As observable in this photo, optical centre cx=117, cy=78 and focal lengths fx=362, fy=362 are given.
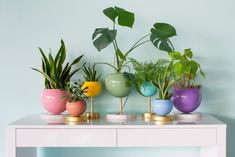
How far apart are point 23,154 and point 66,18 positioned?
0.66 m

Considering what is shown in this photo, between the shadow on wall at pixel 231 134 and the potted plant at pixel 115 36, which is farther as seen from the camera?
the shadow on wall at pixel 231 134

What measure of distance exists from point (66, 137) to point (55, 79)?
0.30 m

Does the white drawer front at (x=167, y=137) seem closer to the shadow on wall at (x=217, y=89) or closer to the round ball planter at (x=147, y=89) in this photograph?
the round ball planter at (x=147, y=89)

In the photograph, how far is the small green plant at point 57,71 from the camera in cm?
158

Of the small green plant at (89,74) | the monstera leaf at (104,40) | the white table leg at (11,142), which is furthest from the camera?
the small green plant at (89,74)

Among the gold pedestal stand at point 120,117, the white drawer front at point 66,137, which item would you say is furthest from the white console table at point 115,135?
the gold pedestal stand at point 120,117

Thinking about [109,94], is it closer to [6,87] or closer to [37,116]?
[37,116]

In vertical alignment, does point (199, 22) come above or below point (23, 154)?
above

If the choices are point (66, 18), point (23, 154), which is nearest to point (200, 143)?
point (23, 154)

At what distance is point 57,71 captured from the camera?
62.6 inches

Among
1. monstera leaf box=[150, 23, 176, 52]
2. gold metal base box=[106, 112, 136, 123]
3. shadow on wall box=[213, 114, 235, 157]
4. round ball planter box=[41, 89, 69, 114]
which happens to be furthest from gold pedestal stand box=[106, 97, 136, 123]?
shadow on wall box=[213, 114, 235, 157]

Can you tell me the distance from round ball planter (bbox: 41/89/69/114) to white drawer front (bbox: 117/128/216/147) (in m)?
0.31

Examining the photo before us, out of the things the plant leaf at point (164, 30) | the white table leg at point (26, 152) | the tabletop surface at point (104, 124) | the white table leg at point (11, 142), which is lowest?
the white table leg at point (26, 152)

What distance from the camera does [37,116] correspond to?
1.63 meters
